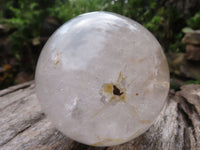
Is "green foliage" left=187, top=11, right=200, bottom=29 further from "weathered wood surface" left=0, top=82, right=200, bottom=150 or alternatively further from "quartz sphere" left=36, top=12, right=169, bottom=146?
"quartz sphere" left=36, top=12, right=169, bottom=146

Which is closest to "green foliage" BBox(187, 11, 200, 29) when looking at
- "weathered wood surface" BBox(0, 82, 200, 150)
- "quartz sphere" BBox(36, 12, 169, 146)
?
"weathered wood surface" BBox(0, 82, 200, 150)

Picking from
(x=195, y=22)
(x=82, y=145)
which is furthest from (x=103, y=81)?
(x=195, y=22)

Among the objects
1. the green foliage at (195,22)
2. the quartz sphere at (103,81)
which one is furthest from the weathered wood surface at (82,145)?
the green foliage at (195,22)

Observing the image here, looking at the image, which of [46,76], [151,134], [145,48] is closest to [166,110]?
[151,134]

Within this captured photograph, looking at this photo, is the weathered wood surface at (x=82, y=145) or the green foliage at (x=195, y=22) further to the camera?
the green foliage at (x=195, y=22)

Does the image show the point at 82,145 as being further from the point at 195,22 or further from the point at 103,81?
the point at 195,22

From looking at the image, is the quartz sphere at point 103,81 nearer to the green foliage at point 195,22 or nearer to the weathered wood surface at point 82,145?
the weathered wood surface at point 82,145

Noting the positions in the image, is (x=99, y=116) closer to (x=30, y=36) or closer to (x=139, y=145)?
(x=139, y=145)
